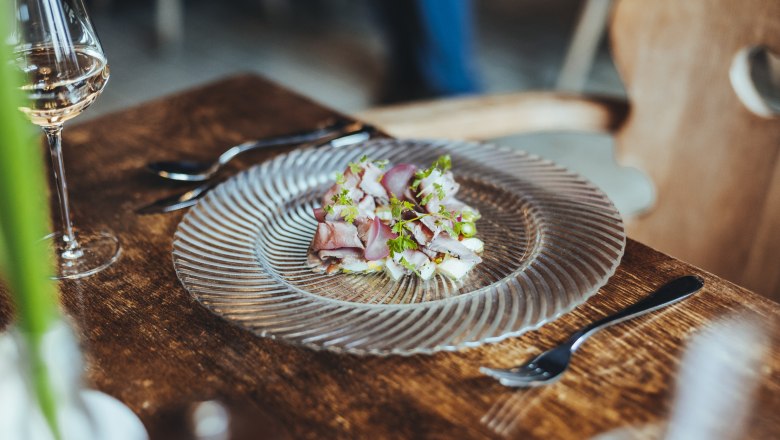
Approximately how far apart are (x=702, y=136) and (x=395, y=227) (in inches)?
27.3

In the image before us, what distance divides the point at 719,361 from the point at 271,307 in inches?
13.4

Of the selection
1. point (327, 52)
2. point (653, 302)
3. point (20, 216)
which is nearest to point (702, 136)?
point (653, 302)

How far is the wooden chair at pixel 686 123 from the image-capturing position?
3.49 ft

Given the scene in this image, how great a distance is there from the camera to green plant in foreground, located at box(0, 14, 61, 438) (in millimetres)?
197

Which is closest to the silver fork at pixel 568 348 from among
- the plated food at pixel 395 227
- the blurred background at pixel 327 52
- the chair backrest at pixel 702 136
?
the plated food at pixel 395 227

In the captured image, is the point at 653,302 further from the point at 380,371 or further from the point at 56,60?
the point at 56,60

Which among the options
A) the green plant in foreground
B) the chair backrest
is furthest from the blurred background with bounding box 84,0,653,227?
the green plant in foreground

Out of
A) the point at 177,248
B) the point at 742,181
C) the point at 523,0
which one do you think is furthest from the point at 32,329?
the point at 523,0

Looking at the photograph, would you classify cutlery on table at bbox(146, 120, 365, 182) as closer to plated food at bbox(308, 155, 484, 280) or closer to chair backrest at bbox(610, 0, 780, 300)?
plated food at bbox(308, 155, 484, 280)

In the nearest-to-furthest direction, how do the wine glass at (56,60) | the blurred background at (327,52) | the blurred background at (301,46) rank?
1. the wine glass at (56,60)
2. the blurred background at (327,52)
3. the blurred background at (301,46)

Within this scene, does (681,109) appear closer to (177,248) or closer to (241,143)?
(241,143)

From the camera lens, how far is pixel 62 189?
706 millimetres

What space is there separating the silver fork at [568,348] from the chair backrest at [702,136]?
0.51m

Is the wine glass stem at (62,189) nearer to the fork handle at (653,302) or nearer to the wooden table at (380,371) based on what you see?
the wooden table at (380,371)
